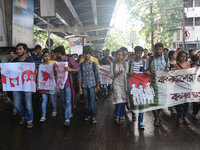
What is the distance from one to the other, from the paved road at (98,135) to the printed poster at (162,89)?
21.2 inches

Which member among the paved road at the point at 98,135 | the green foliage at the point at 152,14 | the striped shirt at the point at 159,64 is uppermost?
the green foliage at the point at 152,14

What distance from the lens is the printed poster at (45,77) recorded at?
5.00m

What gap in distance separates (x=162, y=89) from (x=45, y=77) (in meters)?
3.07

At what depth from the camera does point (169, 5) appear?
21375 mm

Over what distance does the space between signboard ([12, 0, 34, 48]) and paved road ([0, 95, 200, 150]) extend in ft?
15.3

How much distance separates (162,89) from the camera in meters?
4.77

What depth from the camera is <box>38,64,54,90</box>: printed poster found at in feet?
16.4

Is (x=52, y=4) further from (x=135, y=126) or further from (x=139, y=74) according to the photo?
(x=135, y=126)

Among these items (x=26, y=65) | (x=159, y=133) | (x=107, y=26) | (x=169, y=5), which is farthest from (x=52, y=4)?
(x=169, y=5)

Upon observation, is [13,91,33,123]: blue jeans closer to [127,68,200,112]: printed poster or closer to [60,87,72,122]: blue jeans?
[60,87,72,122]: blue jeans

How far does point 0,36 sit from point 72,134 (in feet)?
20.5

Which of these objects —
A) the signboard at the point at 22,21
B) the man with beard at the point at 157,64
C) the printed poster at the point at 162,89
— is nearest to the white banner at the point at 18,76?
the printed poster at the point at 162,89

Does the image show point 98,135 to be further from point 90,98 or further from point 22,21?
point 22,21

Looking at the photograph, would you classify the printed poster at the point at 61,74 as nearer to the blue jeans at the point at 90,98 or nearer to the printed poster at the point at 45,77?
the printed poster at the point at 45,77
